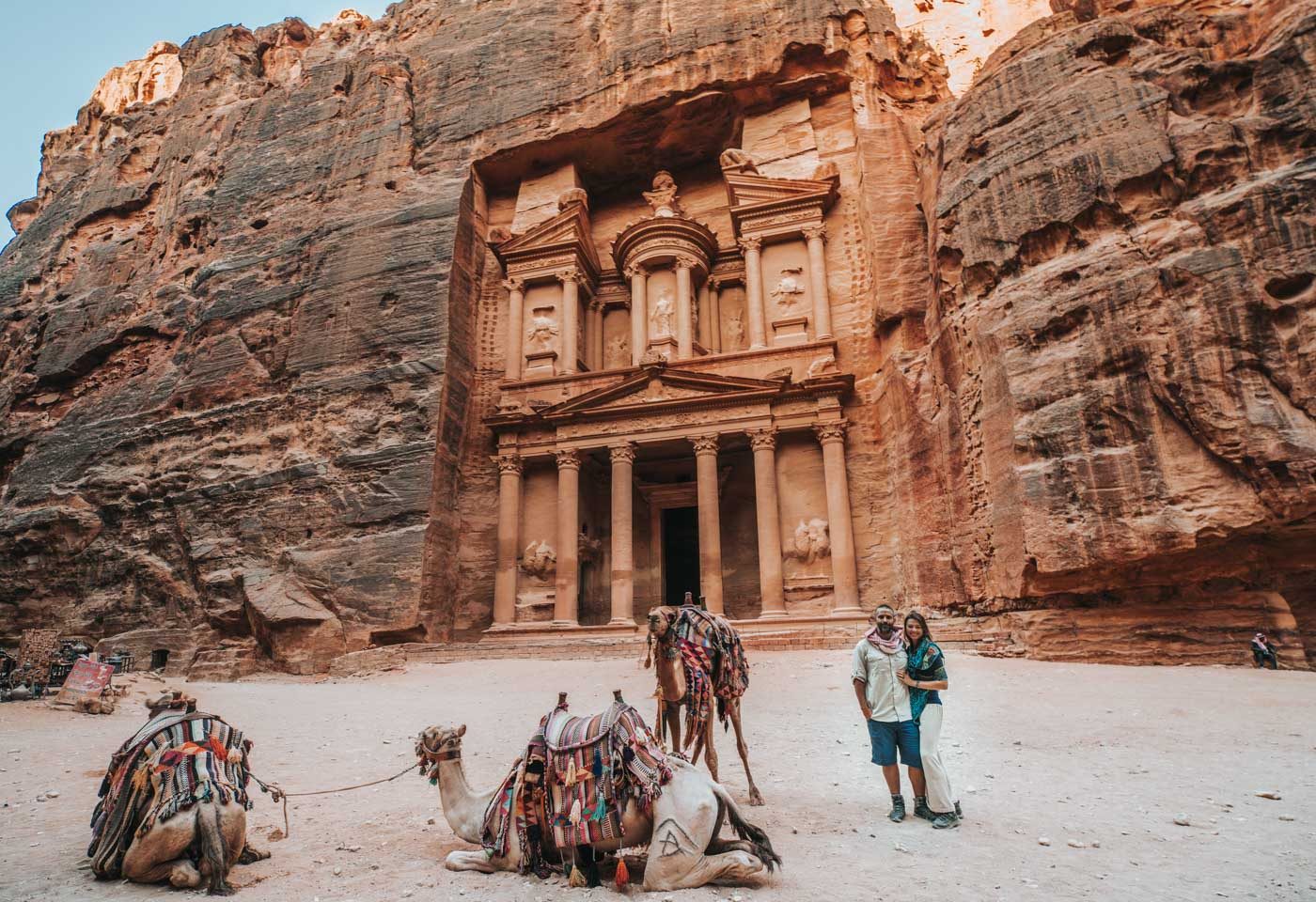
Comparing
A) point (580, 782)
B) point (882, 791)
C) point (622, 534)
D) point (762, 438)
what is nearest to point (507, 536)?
point (622, 534)

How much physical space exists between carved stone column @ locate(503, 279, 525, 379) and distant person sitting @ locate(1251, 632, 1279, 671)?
1870cm

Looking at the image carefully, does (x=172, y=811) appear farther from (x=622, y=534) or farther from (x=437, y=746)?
(x=622, y=534)

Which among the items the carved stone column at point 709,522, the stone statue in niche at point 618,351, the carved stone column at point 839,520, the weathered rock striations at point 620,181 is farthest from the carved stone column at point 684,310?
the carved stone column at point 839,520

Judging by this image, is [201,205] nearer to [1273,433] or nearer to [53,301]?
[53,301]

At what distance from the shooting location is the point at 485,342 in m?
23.9

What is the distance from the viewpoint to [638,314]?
916 inches


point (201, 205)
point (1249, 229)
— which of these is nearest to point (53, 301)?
point (201, 205)

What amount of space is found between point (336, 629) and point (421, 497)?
3.79m

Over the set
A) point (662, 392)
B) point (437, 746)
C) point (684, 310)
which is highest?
point (684, 310)

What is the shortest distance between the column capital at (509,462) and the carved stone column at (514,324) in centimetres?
287

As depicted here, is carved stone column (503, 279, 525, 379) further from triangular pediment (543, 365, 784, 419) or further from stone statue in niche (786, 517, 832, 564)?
stone statue in niche (786, 517, 832, 564)

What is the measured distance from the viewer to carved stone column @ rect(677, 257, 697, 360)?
22.5m

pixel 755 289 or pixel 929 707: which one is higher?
pixel 755 289

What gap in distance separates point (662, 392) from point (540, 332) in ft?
17.4
